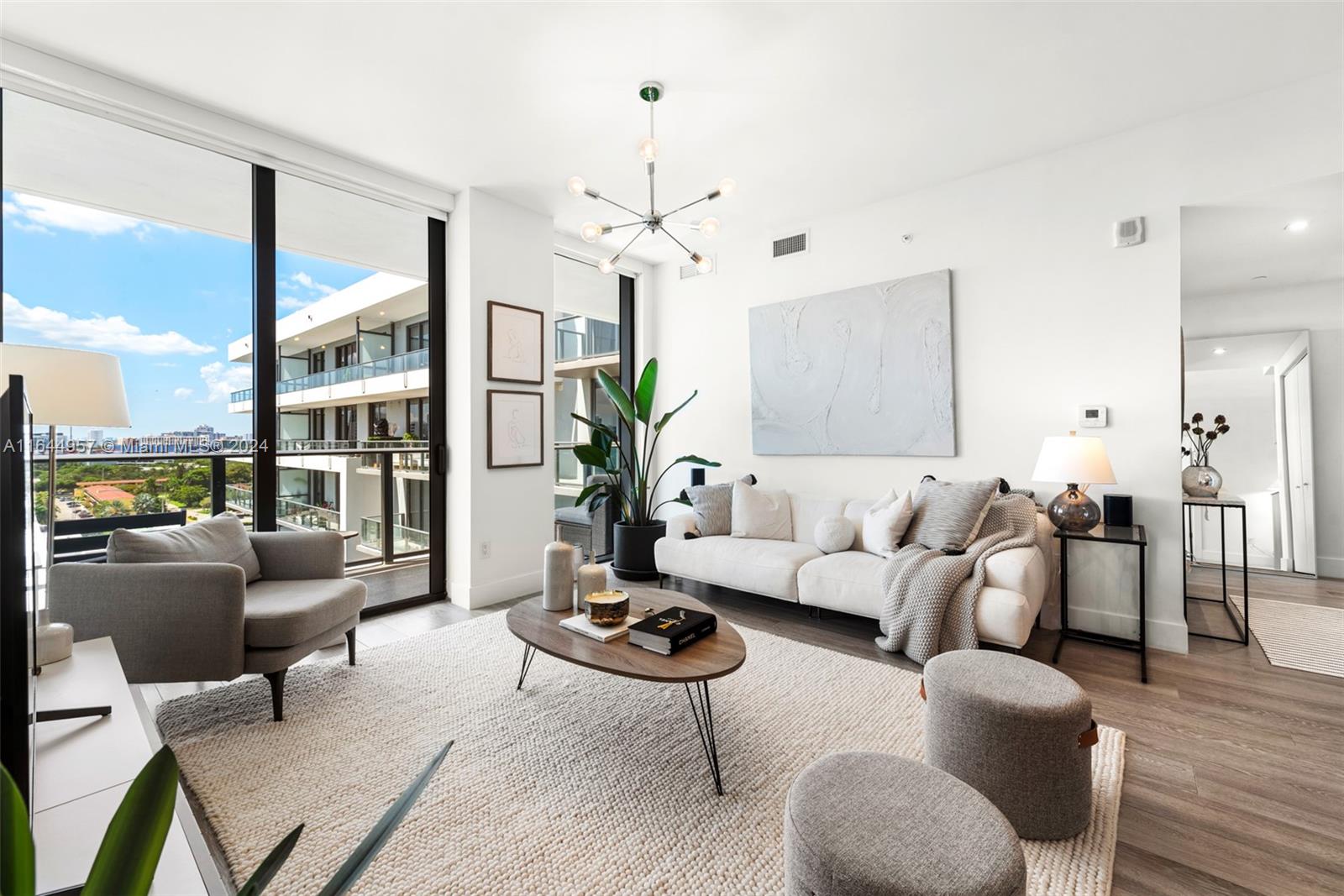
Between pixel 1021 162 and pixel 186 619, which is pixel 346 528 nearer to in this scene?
pixel 186 619

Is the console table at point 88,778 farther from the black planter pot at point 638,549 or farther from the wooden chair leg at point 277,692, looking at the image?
the black planter pot at point 638,549

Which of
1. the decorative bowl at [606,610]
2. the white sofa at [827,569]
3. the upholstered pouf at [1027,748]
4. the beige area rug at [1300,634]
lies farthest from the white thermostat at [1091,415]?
the decorative bowl at [606,610]

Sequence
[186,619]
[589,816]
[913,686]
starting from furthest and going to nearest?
[913,686], [186,619], [589,816]

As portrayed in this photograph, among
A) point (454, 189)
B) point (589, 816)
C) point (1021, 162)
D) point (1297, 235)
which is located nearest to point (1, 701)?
point (589, 816)

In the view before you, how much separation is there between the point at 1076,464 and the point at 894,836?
244 centimetres

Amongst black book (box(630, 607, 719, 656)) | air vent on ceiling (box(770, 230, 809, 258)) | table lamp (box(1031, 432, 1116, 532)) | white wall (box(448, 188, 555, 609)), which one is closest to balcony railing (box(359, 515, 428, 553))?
white wall (box(448, 188, 555, 609))

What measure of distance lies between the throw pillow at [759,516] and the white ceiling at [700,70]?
2.18 meters

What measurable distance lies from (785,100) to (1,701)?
3313mm

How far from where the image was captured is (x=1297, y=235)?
3457 millimetres

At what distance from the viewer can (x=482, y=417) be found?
3990 mm

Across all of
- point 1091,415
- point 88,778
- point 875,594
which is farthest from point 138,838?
point 1091,415

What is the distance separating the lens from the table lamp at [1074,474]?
2.88m

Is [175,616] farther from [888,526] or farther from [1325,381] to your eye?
[1325,381]

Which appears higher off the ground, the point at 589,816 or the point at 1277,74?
Answer: the point at 1277,74
